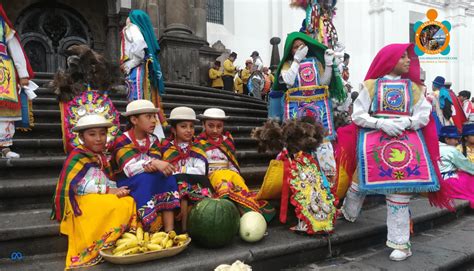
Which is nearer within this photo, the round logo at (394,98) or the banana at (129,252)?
the banana at (129,252)

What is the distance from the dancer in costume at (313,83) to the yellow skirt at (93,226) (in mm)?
2532

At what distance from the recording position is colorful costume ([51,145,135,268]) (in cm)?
300

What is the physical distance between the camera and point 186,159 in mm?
3934

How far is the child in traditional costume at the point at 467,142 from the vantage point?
21.5 ft

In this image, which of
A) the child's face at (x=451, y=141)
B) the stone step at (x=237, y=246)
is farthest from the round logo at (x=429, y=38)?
the stone step at (x=237, y=246)

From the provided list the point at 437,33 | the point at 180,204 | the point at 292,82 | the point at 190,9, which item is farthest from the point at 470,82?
the point at 180,204

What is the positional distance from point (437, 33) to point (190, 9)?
961cm

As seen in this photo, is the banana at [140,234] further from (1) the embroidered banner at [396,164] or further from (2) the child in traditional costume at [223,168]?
(1) the embroidered banner at [396,164]

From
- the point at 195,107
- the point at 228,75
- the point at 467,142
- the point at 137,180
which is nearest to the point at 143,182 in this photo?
the point at 137,180

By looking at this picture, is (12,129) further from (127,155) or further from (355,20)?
(355,20)

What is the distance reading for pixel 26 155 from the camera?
4.84 m

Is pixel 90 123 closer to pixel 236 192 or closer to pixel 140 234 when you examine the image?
pixel 140 234

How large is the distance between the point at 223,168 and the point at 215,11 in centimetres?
1380

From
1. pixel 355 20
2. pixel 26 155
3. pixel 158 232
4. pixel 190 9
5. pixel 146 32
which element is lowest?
pixel 158 232
